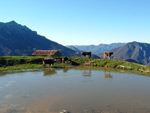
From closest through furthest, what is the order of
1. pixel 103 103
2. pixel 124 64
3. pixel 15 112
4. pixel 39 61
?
pixel 15 112 < pixel 103 103 < pixel 124 64 < pixel 39 61

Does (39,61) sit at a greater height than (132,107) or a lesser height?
greater

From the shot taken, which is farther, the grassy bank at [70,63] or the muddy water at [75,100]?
the grassy bank at [70,63]

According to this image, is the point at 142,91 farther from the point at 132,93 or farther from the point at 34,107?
the point at 34,107

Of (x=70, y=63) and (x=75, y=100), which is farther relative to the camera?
→ (x=70, y=63)

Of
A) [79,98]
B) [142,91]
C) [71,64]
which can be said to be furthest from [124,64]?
[79,98]

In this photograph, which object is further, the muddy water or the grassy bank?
the grassy bank

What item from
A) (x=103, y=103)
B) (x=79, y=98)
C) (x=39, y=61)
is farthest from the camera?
(x=39, y=61)

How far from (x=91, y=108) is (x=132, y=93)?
5756mm

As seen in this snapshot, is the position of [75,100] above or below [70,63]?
below

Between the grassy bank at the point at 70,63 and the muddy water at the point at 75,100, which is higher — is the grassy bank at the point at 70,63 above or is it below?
above

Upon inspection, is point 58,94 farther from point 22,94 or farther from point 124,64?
point 124,64

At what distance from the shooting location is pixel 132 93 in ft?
45.1

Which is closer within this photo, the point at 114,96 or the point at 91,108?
the point at 91,108

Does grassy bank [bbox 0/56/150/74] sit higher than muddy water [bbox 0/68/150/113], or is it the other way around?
grassy bank [bbox 0/56/150/74]
